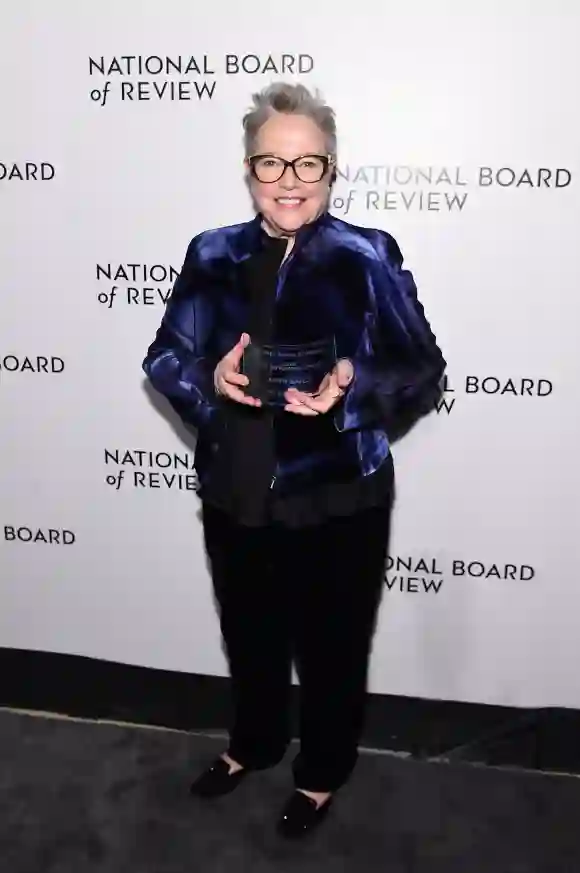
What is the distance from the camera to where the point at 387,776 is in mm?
1911

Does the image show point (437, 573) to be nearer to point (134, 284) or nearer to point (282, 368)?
point (282, 368)

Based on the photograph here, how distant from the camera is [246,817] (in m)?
1.77

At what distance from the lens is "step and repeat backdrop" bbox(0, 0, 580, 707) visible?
5.38ft

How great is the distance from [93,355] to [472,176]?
0.84 m

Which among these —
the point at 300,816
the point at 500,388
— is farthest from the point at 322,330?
the point at 300,816

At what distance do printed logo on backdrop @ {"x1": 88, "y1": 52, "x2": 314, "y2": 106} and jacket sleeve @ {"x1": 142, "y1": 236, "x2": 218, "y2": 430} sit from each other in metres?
0.35

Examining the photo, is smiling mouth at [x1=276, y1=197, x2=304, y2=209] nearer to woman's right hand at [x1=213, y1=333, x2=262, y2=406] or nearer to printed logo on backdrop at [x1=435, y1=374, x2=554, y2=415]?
woman's right hand at [x1=213, y1=333, x2=262, y2=406]

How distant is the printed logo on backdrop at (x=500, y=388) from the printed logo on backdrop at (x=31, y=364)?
81cm

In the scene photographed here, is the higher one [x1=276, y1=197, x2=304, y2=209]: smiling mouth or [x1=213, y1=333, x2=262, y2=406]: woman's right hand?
[x1=276, y1=197, x2=304, y2=209]: smiling mouth

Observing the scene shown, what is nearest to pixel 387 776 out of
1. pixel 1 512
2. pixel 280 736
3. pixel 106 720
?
pixel 280 736

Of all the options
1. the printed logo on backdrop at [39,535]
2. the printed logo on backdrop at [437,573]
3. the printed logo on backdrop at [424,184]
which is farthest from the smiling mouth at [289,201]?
the printed logo on backdrop at [39,535]

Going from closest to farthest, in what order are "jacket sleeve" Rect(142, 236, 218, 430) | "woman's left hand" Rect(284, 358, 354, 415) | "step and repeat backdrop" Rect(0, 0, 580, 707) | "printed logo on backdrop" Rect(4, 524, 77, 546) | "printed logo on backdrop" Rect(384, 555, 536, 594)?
1. "woman's left hand" Rect(284, 358, 354, 415)
2. "jacket sleeve" Rect(142, 236, 218, 430)
3. "step and repeat backdrop" Rect(0, 0, 580, 707)
4. "printed logo on backdrop" Rect(384, 555, 536, 594)
5. "printed logo on backdrop" Rect(4, 524, 77, 546)

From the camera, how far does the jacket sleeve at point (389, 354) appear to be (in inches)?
58.7

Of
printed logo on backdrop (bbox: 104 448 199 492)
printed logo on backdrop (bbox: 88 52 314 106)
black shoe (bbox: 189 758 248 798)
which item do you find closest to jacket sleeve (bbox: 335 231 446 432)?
printed logo on backdrop (bbox: 88 52 314 106)
